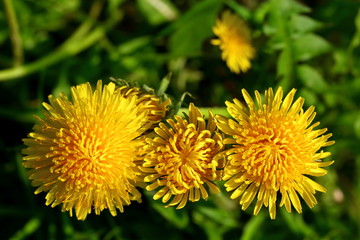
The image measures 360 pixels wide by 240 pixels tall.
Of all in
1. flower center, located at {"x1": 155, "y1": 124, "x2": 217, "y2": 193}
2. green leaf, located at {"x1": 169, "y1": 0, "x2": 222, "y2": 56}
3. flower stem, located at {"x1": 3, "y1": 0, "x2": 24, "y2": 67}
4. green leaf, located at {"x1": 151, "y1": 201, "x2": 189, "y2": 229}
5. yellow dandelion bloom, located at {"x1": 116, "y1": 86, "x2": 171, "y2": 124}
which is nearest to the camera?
flower center, located at {"x1": 155, "y1": 124, "x2": 217, "y2": 193}

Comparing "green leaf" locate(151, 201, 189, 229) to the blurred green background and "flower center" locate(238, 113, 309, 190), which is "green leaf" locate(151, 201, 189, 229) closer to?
the blurred green background

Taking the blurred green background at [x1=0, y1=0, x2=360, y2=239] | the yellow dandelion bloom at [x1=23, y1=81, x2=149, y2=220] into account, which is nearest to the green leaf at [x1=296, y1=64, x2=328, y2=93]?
the blurred green background at [x1=0, y1=0, x2=360, y2=239]

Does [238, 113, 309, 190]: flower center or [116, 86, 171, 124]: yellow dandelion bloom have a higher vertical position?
[116, 86, 171, 124]: yellow dandelion bloom

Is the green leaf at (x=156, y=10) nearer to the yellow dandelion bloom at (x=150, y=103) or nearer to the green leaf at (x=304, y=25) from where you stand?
the green leaf at (x=304, y=25)

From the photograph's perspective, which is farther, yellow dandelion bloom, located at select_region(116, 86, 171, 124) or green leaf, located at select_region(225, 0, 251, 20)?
green leaf, located at select_region(225, 0, 251, 20)

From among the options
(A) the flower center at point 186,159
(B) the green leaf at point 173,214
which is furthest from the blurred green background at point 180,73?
(A) the flower center at point 186,159

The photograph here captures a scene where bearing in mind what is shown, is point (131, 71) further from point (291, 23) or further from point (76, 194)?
point (76, 194)

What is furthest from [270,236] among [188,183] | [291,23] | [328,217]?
[291,23]
